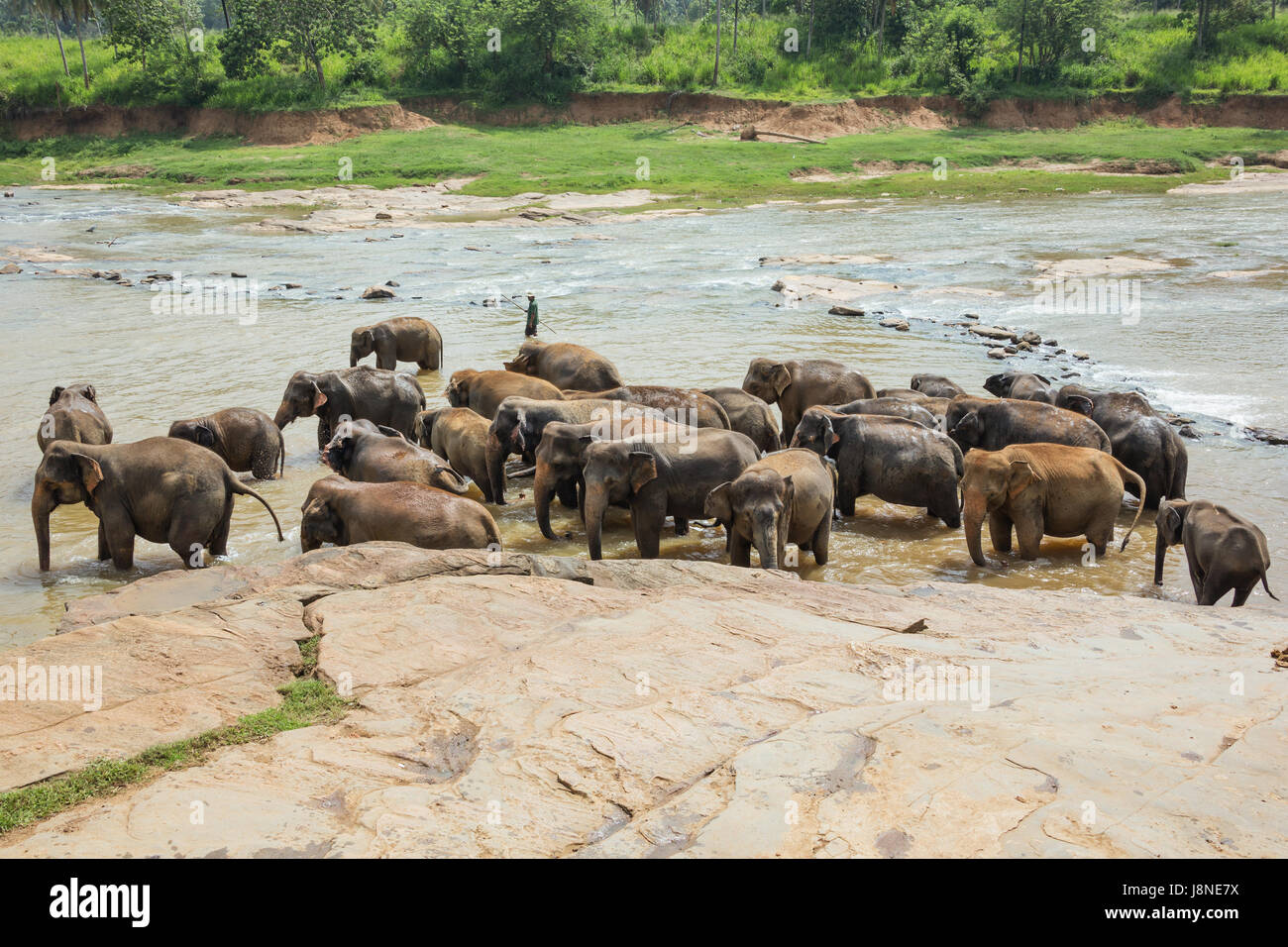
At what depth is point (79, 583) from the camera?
8828mm

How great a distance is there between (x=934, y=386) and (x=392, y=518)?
743 cm

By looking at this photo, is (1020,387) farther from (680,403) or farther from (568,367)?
(568,367)

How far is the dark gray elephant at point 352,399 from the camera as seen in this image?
40.9ft

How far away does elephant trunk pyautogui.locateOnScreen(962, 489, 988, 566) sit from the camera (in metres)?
9.37

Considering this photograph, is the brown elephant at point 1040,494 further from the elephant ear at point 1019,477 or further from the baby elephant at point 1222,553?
the baby elephant at point 1222,553

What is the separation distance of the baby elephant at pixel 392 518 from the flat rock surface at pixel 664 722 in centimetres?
101

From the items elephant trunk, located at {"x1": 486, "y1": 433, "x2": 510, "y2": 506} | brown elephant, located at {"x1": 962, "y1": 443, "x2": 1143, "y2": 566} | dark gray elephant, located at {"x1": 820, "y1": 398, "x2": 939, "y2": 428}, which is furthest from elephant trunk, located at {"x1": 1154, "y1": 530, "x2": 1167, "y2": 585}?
elephant trunk, located at {"x1": 486, "y1": 433, "x2": 510, "y2": 506}

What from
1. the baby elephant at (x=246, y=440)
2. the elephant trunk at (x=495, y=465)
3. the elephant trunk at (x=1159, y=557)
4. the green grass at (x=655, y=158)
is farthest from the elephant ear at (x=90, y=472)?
the green grass at (x=655, y=158)

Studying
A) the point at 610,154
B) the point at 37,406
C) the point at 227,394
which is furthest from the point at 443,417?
the point at 610,154

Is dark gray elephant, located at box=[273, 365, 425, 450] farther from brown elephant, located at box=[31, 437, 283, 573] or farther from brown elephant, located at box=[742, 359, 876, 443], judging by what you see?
brown elephant, located at box=[742, 359, 876, 443]

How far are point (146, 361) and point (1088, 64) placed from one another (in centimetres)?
5702

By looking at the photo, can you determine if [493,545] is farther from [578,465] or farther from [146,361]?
[146,361]

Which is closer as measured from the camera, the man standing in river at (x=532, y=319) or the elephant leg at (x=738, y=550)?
the elephant leg at (x=738, y=550)

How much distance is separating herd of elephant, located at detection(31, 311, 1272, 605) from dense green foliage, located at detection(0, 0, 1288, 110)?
160 feet
